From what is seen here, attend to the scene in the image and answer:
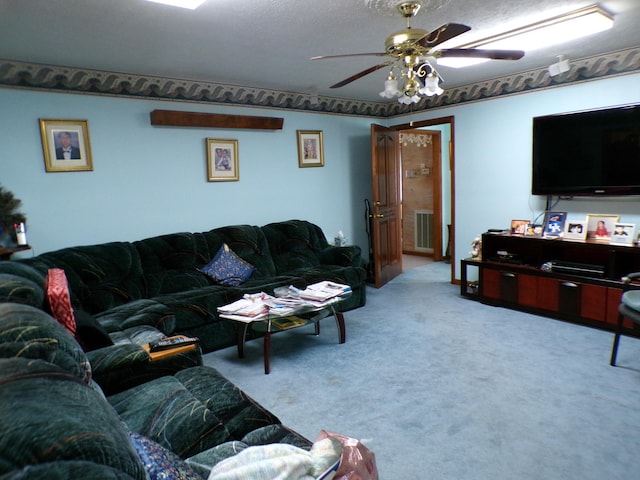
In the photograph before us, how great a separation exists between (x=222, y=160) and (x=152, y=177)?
754 millimetres

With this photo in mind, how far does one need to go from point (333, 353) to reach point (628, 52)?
3573 mm

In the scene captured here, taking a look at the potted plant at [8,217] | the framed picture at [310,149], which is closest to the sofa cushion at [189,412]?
the potted plant at [8,217]

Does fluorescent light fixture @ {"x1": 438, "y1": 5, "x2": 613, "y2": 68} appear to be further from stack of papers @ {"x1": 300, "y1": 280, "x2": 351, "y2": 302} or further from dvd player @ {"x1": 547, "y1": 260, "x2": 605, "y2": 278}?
stack of papers @ {"x1": 300, "y1": 280, "x2": 351, "y2": 302}

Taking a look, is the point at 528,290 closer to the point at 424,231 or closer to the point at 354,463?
the point at 424,231

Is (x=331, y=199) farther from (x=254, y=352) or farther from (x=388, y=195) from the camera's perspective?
(x=254, y=352)

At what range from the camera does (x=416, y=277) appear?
5.86 metres

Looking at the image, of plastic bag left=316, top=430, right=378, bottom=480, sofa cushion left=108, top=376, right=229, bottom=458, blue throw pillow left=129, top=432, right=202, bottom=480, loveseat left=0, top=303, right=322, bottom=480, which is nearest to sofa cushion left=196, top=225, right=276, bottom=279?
loveseat left=0, top=303, right=322, bottom=480

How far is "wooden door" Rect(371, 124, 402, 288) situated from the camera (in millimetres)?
5301

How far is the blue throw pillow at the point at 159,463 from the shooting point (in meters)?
1.03

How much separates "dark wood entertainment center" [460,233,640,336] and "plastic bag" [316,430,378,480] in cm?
336

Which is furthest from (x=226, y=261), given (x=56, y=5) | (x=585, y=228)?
(x=585, y=228)

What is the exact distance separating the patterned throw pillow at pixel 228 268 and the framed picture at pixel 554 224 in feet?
9.57

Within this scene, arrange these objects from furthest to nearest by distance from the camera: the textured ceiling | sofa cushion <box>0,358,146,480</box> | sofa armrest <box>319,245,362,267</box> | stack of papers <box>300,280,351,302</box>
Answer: sofa armrest <box>319,245,362,267</box> < stack of papers <box>300,280,351,302</box> < the textured ceiling < sofa cushion <box>0,358,146,480</box>

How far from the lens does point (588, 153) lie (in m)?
3.93
